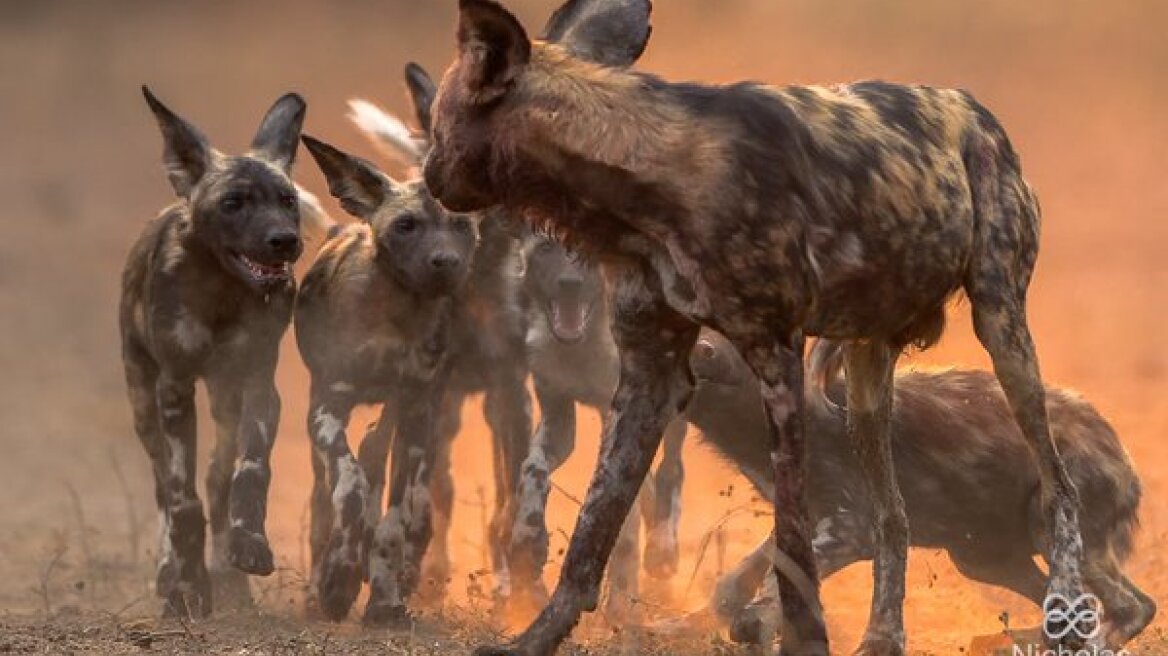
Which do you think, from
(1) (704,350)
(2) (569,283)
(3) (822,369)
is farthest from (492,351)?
(3) (822,369)

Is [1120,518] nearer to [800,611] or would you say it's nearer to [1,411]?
[800,611]

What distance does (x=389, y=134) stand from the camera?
9.65 metres

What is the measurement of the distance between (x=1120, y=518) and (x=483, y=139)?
11.1ft

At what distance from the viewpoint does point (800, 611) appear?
5.83 meters

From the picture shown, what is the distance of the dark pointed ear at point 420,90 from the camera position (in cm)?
896

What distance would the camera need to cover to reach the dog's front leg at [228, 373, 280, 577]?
25.9ft

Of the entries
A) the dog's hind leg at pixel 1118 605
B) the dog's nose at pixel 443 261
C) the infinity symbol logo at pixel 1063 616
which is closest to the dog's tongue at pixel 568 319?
the dog's nose at pixel 443 261

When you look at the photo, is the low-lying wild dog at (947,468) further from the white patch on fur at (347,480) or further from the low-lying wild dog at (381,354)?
the white patch on fur at (347,480)

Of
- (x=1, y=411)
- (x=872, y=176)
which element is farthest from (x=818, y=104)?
(x=1, y=411)

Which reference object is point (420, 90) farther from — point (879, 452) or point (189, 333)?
point (879, 452)

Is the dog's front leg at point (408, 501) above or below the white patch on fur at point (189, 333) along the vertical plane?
below

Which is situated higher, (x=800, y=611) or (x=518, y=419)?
(x=518, y=419)

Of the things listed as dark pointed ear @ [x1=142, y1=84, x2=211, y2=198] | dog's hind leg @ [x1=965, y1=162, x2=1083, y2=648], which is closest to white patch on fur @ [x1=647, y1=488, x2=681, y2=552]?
Answer: dark pointed ear @ [x1=142, y1=84, x2=211, y2=198]

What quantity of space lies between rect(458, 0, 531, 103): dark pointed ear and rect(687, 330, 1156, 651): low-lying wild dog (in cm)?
240
